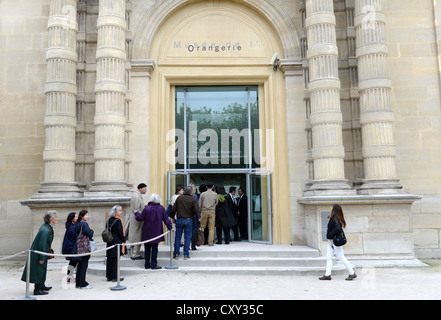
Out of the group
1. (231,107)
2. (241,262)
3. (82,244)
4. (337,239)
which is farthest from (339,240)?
(231,107)

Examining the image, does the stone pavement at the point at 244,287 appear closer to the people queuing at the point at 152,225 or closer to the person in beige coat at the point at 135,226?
the people queuing at the point at 152,225

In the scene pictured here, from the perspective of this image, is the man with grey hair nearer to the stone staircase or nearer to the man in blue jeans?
the stone staircase

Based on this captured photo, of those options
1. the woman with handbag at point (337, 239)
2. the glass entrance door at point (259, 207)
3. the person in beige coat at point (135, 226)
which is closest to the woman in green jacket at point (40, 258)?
the person in beige coat at point (135, 226)

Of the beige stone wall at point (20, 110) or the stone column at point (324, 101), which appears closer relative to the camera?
the stone column at point (324, 101)

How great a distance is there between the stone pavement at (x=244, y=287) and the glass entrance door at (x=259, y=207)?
12.1 feet

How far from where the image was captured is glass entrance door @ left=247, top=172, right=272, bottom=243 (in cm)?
1314

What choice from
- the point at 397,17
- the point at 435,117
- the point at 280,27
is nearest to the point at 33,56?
the point at 280,27

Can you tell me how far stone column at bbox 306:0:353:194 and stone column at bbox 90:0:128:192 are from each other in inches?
237

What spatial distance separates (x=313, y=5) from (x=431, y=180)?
23.3 feet

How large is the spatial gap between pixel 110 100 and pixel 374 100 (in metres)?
8.32

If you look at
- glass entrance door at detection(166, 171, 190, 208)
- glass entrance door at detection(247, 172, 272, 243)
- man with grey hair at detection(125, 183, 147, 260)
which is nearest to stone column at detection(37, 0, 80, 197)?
man with grey hair at detection(125, 183, 147, 260)

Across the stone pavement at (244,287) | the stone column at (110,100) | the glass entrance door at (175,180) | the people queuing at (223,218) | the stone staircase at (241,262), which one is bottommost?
the stone pavement at (244,287)

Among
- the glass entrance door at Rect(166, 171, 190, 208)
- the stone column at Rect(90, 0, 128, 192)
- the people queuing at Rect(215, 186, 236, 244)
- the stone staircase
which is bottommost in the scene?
the stone staircase

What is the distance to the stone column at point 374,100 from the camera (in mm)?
11773
